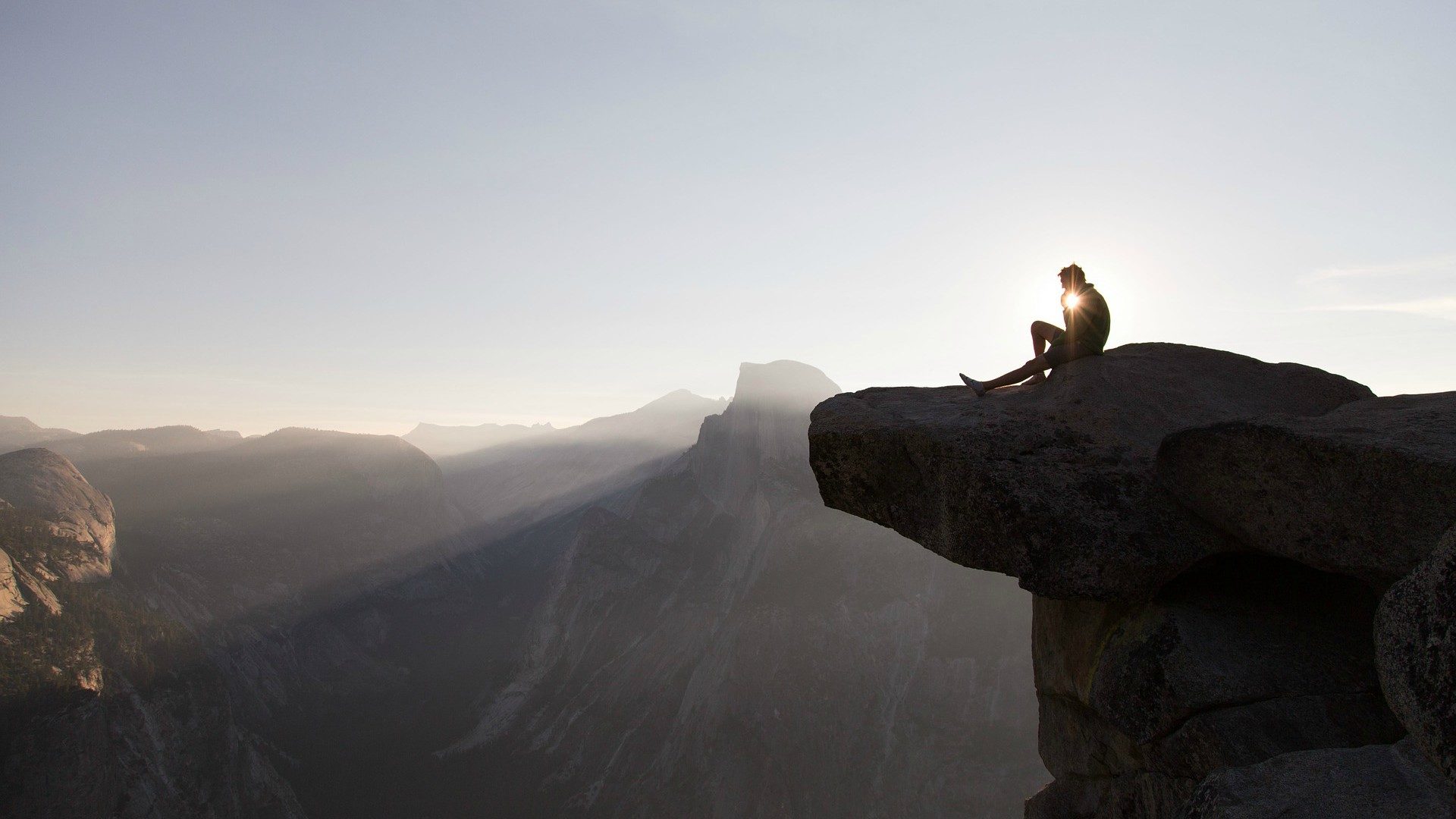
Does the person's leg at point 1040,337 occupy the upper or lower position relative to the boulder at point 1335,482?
upper

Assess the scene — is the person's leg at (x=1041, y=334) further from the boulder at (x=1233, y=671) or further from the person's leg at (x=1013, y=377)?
the boulder at (x=1233, y=671)

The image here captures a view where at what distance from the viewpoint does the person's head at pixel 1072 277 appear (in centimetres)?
888

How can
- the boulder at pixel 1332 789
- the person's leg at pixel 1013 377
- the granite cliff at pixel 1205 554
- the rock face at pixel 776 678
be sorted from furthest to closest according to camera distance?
the rock face at pixel 776 678 < the person's leg at pixel 1013 377 < the granite cliff at pixel 1205 554 < the boulder at pixel 1332 789

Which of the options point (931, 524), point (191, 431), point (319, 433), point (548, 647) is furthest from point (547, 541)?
point (931, 524)

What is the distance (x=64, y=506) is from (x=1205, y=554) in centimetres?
8512

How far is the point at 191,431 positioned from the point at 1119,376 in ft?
485

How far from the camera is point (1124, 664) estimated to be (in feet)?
21.5

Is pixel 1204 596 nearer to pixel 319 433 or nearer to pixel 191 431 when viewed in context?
pixel 319 433

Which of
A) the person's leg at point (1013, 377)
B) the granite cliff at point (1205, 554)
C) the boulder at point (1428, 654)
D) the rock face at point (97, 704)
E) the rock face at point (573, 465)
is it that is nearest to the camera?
the boulder at point (1428, 654)

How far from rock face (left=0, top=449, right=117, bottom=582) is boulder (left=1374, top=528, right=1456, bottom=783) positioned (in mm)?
72106

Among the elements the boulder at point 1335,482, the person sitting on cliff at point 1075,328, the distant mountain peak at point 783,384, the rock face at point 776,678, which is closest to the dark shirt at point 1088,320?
the person sitting on cliff at point 1075,328

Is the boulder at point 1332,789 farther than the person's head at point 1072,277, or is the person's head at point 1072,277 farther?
the person's head at point 1072,277

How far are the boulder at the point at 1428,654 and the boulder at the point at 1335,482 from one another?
1201mm

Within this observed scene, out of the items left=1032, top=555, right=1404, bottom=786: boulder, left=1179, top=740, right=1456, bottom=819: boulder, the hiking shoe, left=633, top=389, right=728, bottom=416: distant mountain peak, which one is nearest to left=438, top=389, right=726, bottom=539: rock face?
left=633, top=389, right=728, bottom=416: distant mountain peak
